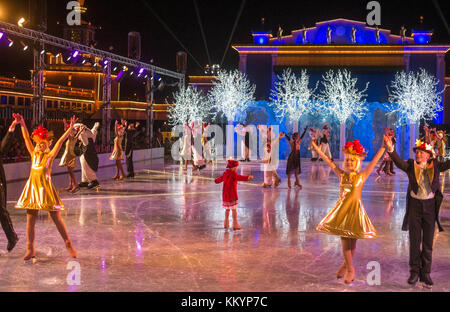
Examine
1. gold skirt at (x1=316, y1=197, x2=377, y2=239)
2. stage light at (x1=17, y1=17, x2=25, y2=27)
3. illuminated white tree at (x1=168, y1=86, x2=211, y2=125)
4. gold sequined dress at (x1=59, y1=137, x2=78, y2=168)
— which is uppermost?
stage light at (x1=17, y1=17, x2=25, y2=27)

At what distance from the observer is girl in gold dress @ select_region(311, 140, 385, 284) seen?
5734 millimetres

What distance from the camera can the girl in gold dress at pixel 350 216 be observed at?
5.73m

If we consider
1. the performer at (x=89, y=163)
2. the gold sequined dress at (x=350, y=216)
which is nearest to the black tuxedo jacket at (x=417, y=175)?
the gold sequined dress at (x=350, y=216)

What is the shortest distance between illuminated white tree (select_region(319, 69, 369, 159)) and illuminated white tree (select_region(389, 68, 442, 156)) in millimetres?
2279

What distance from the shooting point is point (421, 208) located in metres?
5.75

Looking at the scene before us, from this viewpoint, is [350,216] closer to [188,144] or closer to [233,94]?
[188,144]

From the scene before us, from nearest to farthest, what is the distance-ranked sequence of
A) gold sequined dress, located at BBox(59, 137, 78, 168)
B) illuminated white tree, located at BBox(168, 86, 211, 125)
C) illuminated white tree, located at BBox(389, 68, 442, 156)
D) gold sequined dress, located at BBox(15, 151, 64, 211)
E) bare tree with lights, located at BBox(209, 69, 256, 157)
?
gold sequined dress, located at BBox(15, 151, 64, 211) → gold sequined dress, located at BBox(59, 137, 78, 168) → illuminated white tree, located at BBox(389, 68, 442, 156) → bare tree with lights, located at BBox(209, 69, 256, 157) → illuminated white tree, located at BBox(168, 86, 211, 125)

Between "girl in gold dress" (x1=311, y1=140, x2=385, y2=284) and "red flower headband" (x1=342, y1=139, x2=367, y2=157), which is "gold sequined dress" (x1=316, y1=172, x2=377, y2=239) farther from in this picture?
"red flower headband" (x1=342, y1=139, x2=367, y2=157)

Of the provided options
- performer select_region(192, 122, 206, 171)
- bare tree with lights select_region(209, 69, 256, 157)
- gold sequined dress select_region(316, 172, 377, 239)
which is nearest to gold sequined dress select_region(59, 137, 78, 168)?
performer select_region(192, 122, 206, 171)

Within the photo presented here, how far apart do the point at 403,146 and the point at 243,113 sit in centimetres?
1287

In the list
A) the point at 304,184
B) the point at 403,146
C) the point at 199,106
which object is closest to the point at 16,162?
the point at 304,184

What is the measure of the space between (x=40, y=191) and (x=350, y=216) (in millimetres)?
3674

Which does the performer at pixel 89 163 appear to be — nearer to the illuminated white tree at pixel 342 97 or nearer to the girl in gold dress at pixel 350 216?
the girl in gold dress at pixel 350 216

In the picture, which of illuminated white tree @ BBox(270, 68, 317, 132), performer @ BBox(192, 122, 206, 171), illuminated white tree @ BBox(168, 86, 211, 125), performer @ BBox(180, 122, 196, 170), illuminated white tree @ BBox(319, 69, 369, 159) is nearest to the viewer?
performer @ BBox(180, 122, 196, 170)
